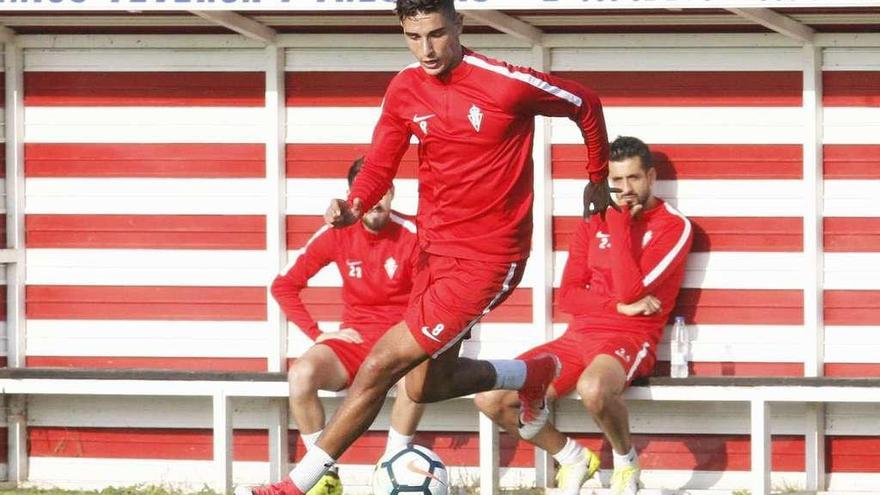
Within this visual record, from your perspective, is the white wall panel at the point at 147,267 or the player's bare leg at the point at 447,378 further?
the white wall panel at the point at 147,267

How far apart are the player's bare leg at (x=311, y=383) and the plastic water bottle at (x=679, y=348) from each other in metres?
1.70

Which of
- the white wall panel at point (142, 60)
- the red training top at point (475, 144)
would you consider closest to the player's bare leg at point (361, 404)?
the red training top at point (475, 144)

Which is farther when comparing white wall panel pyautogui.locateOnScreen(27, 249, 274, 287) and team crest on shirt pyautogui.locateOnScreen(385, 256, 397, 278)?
white wall panel pyautogui.locateOnScreen(27, 249, 274, 287)

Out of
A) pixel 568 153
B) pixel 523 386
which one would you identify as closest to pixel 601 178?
pixel 523 386

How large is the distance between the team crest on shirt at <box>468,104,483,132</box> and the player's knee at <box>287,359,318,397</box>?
7.32 feet

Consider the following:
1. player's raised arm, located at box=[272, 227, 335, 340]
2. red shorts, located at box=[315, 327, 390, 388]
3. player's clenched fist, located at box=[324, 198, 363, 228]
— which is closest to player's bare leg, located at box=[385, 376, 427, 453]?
red shorts, located at box=[315, 327, 390, 388]

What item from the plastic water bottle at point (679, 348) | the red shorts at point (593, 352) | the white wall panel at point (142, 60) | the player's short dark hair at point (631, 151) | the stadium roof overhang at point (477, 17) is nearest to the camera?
the stadium roof overhang at point (477, 17)

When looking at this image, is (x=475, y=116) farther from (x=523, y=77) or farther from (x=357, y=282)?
(x=357, y=282)

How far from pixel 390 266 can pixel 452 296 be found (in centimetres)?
215

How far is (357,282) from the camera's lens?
34.3 ft

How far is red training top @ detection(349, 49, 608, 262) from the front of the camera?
8.23m

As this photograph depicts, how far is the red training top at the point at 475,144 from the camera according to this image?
27.0 ft

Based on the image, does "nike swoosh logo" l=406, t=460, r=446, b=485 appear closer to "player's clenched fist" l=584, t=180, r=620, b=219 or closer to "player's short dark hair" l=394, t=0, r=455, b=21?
"player's clenched fist" l=584, t=180, r=620, b=219

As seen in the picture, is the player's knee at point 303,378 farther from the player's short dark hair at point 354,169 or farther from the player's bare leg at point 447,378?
the player's bare leg at point 447,378
